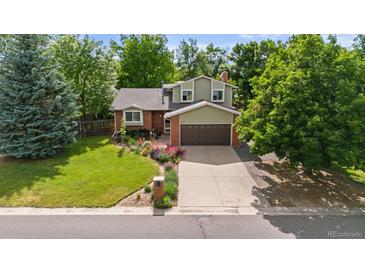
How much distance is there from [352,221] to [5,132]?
18.2m

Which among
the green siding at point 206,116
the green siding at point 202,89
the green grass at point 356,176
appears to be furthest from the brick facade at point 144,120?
the green grass at point 356,176

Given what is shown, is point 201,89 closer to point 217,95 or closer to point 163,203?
point 217,95

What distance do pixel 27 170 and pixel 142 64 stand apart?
2317cm

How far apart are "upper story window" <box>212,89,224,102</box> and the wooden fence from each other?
9.51m

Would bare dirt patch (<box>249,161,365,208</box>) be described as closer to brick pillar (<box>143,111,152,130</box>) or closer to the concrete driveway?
Result: the concrete driveway

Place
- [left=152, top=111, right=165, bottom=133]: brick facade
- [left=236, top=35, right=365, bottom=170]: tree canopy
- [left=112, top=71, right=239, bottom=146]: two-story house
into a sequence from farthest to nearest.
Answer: [left=152, top=111, right=165, bottom=133]: brick facade → [left=112, top=71, right=239, bottom=146]: two-story house → [left=236, top=35, right=365, bottom=170]: tree canopy

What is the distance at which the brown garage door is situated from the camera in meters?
17.7

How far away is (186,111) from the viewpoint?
17281mm

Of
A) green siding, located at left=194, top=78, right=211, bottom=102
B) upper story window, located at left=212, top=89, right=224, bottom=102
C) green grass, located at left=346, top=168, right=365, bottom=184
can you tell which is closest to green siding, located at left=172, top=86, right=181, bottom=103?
green siding, located at left=194, top=78, right=211, bottom=102

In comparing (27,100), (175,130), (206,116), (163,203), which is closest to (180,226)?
(163,203)

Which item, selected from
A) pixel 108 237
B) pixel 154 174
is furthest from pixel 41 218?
pixel 154 174

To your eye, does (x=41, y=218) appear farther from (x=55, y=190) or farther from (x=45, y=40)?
(x=45, y=40)

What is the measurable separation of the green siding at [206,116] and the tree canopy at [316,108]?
6.63 meters

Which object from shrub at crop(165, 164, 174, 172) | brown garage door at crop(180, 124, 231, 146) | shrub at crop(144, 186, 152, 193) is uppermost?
brown garage door at crop(180, 124, 231, 146)
